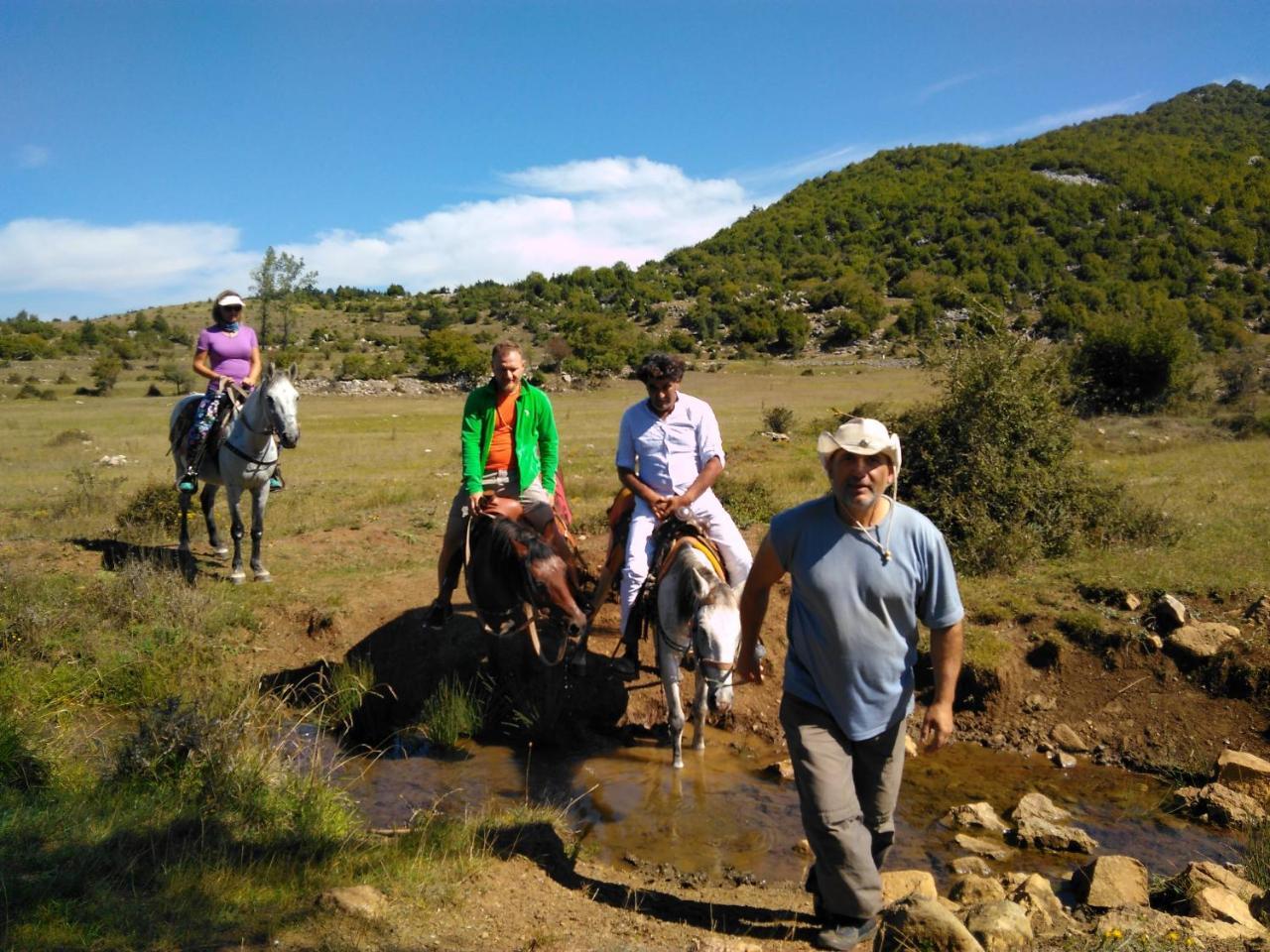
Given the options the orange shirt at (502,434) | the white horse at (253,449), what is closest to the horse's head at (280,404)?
the white horse at (253,449)

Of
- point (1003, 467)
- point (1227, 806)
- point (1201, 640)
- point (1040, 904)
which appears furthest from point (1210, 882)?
point (1003, 467)

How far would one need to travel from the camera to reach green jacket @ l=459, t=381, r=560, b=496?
25.5 ft

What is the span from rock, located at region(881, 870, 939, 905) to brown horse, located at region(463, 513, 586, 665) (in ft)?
9.16

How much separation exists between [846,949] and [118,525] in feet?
39.4

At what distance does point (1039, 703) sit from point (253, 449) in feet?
28.0

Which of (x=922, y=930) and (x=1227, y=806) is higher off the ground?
(x=922, y=930)

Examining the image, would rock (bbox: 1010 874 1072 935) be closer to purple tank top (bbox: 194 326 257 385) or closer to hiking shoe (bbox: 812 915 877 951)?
hiking shoe (bbox: 812 915 877 951)

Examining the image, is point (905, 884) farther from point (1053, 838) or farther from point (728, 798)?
point (728, 798)

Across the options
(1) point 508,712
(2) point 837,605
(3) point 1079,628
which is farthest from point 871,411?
(2) point 837,605

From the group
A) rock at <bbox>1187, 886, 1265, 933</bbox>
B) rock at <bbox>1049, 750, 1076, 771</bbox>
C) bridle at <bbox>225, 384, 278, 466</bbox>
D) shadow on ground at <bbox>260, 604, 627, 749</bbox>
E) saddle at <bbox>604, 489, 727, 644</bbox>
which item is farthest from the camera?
bridle at <bbox>225, 384, 278, 466</bbox>

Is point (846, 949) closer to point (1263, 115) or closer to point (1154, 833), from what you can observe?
point (1154, 833)

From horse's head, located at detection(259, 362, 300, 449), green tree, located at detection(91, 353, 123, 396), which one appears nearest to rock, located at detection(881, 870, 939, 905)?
horse's head, located at detection(259, 362, 300, 449)

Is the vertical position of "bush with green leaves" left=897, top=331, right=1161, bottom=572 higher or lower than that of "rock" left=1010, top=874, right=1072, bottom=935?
higher

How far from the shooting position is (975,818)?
651 centimetres
